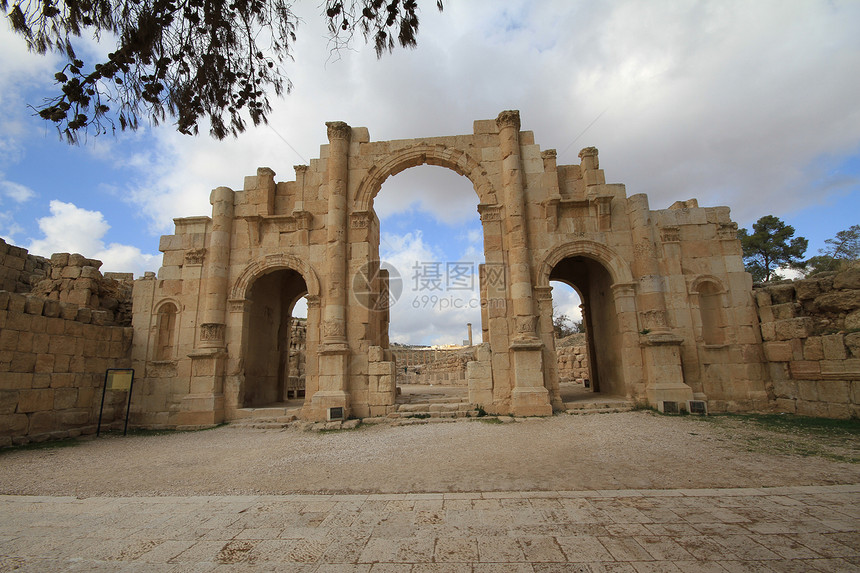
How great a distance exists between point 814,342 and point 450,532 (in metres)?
9.36

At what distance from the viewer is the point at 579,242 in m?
10.3

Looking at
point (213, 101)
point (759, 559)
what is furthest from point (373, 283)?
point (759, 559)

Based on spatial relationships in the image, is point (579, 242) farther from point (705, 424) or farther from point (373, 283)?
point (373, 283)

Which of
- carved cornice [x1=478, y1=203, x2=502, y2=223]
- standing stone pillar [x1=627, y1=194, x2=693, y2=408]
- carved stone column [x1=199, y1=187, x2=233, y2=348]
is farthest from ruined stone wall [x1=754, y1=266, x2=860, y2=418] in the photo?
carved stone column [x1=199, y1=187, x2=233, y2=348]

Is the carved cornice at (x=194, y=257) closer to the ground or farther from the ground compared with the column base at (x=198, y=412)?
farther from the ground

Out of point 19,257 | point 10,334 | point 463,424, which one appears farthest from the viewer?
point 19,257

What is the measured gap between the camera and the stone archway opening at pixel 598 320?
11102mm

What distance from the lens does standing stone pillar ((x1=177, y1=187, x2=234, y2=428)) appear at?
9672 mm

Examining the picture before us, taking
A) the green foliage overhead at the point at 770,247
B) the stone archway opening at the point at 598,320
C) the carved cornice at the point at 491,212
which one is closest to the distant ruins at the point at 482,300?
the carved cornice at the point at 491,212

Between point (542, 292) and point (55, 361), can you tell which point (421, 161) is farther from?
point (55, 361)

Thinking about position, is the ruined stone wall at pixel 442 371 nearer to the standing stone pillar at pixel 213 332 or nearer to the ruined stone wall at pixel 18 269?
the standing stone pillar at pixel 213 332

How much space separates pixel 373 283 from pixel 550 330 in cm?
469

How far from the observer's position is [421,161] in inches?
441

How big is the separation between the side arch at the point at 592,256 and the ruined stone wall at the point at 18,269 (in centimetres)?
1281
